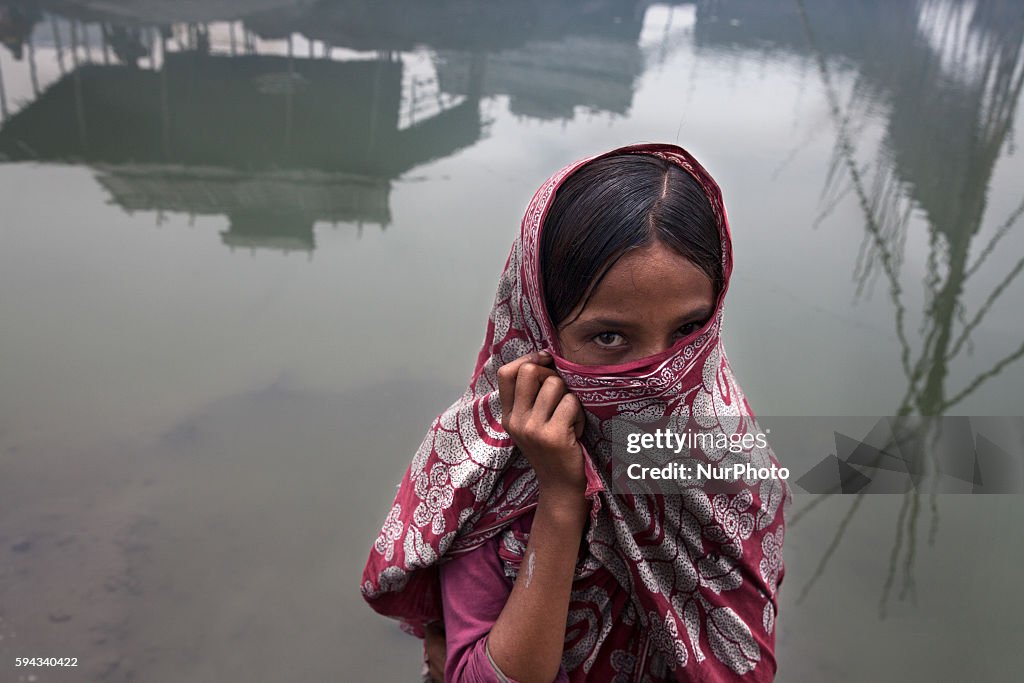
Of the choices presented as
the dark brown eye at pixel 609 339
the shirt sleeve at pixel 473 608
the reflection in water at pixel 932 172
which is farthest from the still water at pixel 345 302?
the dark brown eye at pixel 609 339

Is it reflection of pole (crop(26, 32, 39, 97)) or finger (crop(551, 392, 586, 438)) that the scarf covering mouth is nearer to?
finger (crop(551, 392, 586, 438))

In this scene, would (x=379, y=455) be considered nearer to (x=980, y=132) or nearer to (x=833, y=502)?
(x=833, y=502)

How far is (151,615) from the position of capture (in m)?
2.27

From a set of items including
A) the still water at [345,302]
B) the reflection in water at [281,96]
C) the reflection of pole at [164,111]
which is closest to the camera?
the still water at [345,302]

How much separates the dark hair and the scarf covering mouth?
2 cm

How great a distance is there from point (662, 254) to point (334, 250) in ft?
11.2

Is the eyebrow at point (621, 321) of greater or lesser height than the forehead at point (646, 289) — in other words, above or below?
below

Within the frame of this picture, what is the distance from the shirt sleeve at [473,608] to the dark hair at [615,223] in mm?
395

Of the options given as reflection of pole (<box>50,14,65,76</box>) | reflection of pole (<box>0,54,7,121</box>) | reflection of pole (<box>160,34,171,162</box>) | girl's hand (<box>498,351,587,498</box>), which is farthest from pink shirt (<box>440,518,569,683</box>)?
reflection of pole (<box>50,14,65,76</box>)

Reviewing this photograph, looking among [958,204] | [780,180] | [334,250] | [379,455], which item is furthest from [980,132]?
[379,455]

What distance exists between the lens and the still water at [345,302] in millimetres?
2363

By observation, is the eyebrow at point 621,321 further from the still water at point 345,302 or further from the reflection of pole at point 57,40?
the reflection of pole at point 57,40

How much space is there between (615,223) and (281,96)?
19.8 feet

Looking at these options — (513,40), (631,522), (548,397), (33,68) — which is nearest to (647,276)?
(548,397)
